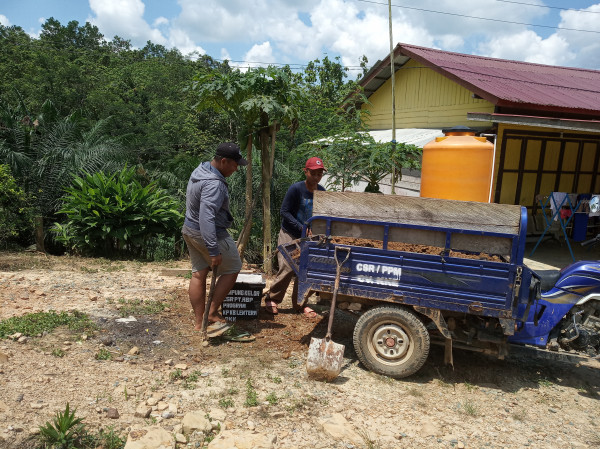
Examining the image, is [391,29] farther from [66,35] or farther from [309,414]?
[66,35]

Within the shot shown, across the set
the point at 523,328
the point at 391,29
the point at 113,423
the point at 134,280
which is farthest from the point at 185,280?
the point at 391,29

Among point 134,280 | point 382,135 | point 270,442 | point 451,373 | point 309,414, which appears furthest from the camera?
point 382,135

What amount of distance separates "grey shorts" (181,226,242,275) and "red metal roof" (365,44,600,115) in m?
6.50

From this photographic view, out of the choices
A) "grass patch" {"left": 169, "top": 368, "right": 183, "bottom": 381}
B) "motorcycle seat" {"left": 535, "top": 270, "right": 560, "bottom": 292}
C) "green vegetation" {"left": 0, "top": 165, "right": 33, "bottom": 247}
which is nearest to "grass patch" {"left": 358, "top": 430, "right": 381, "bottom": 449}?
"grass patch" {"left": 169, "top": 368, "right": 183, "bottom": 381}

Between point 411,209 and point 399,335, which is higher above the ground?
point 411,209

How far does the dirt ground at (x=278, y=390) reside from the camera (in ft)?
10.5

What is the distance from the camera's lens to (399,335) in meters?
4.06

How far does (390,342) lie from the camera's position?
4.07 m

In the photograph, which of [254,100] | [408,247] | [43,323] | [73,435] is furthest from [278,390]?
[254,100]

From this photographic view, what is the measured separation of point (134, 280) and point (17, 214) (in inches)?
135

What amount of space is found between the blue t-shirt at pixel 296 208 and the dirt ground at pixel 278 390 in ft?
3.44

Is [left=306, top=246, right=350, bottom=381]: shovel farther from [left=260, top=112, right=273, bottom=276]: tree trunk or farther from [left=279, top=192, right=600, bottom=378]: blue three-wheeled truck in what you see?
[left=260, top=112, right=273, bottom=276]: tree trunk

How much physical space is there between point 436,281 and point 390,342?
691 millimetres

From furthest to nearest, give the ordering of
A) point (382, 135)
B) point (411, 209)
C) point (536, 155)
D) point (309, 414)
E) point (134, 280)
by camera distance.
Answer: point (382, 135), point (536, 155), point (134, 280), point (411, 209), point (309, 414)
